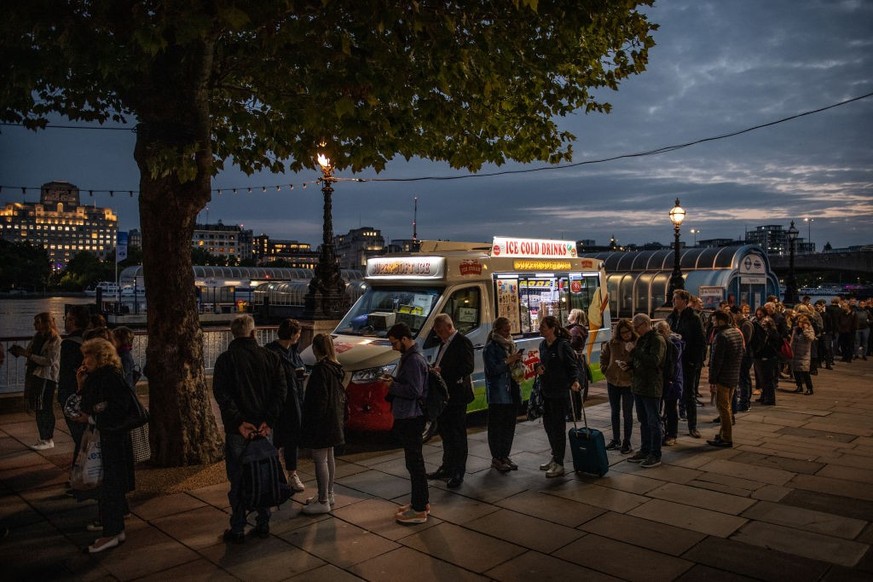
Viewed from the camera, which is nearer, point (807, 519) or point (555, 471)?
point (807, 519)

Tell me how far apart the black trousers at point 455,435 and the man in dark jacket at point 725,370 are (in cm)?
380

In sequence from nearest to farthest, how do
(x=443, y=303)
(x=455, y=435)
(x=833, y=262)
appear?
(x=455, y=435) < (x=443, y=303) < (x=833, y=262)

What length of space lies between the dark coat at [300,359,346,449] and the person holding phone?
207cm

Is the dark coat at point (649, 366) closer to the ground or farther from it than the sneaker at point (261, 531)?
farther from it

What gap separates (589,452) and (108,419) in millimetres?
4863

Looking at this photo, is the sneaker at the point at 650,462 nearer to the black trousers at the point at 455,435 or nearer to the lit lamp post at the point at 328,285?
the black trousers at the point at 455,435

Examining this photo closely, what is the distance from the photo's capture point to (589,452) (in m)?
7.11

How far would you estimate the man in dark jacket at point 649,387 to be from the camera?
296 inches

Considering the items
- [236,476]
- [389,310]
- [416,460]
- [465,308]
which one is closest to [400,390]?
[416,460]

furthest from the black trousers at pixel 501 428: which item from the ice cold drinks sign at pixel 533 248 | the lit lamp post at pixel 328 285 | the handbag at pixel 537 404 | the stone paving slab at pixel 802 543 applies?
the lit lamp post at pixel 328 285

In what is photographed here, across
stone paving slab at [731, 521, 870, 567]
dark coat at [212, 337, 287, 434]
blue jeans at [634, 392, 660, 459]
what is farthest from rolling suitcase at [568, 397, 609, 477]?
dark coat at [212, 337, 287, 434]

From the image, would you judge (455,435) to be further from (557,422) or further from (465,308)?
(465,308)

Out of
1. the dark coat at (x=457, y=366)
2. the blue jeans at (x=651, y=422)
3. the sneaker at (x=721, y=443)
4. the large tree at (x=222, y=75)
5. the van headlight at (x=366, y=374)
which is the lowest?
the sneaker at (x=721, y=443)

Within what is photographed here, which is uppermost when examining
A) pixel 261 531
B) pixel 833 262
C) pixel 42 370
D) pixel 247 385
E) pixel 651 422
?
pixel 833 262
